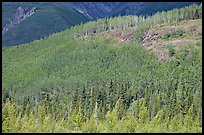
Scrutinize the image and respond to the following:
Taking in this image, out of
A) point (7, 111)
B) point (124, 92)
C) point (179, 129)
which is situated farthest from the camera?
point (124, 92)

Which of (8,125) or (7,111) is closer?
(8,125)

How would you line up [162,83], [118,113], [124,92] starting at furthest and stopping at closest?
1. [162,83]
2. [124,92]
3. [118,113]

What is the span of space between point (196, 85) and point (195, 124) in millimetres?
52910

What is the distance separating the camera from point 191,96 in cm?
16438

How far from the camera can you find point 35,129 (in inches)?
3684

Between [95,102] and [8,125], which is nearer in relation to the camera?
[8,125]

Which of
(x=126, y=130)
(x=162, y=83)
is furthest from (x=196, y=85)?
(x=126, y=130)

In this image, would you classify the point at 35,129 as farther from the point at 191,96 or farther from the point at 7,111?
the point at 191,96

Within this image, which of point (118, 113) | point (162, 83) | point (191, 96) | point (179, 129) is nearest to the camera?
point (179, 129)

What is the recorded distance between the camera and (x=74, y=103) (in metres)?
172

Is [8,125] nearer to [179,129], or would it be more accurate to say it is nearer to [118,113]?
[179,129]

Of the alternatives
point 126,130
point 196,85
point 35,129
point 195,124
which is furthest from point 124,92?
point 35,129

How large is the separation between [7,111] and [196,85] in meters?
102

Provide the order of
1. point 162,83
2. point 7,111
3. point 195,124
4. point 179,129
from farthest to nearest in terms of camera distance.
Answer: point 162,83
point 195,124
point 179,129
point 7,111
